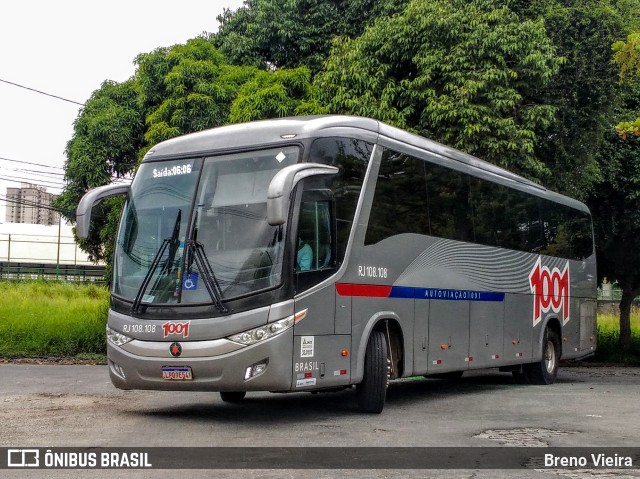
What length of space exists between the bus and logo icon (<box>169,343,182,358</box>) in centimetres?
2

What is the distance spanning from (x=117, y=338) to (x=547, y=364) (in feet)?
33.0

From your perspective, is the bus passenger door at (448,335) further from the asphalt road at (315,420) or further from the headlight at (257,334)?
the headlight at (257,334)

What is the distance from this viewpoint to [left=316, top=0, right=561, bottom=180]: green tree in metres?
19.9

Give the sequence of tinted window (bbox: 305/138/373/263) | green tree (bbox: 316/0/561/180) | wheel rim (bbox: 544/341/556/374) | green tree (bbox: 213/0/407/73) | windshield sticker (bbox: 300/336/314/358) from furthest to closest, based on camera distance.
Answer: green tree (bbox: 213/0/407/73), green tree (bbox: 316/0/561/180), wheel rim (bbox: 544/341/556/374), tinted window (bbox: 305/138/373/263), windshield sticker (bbox: 300/336/314/358)

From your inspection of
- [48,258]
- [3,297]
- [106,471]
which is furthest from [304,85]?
[48,258]

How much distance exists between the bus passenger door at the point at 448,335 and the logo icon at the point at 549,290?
10.9ft

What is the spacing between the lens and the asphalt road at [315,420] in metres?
8.80

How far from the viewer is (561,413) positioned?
1192 cm

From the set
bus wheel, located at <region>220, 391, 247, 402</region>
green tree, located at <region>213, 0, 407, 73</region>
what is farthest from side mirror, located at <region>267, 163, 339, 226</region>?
green tree, located at <region>213, 0, 407, 73</region>

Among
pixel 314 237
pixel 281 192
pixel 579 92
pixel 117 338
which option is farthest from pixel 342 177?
pixel 579 92

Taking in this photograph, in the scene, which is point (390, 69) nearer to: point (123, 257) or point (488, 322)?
point (488, 322)

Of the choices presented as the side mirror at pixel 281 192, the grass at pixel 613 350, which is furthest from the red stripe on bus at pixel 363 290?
the grass at pixel 613 350

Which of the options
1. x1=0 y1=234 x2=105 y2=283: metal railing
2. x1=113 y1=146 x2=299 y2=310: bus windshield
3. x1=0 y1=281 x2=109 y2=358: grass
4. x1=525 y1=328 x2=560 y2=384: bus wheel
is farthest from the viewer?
x1=0 y1=234 x2=105 y2=283: metal railing

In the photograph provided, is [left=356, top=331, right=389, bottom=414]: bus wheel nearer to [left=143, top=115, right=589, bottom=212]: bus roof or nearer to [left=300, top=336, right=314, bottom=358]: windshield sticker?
[left=300, top=336, right=314, bottom=358]: windshield sticker
